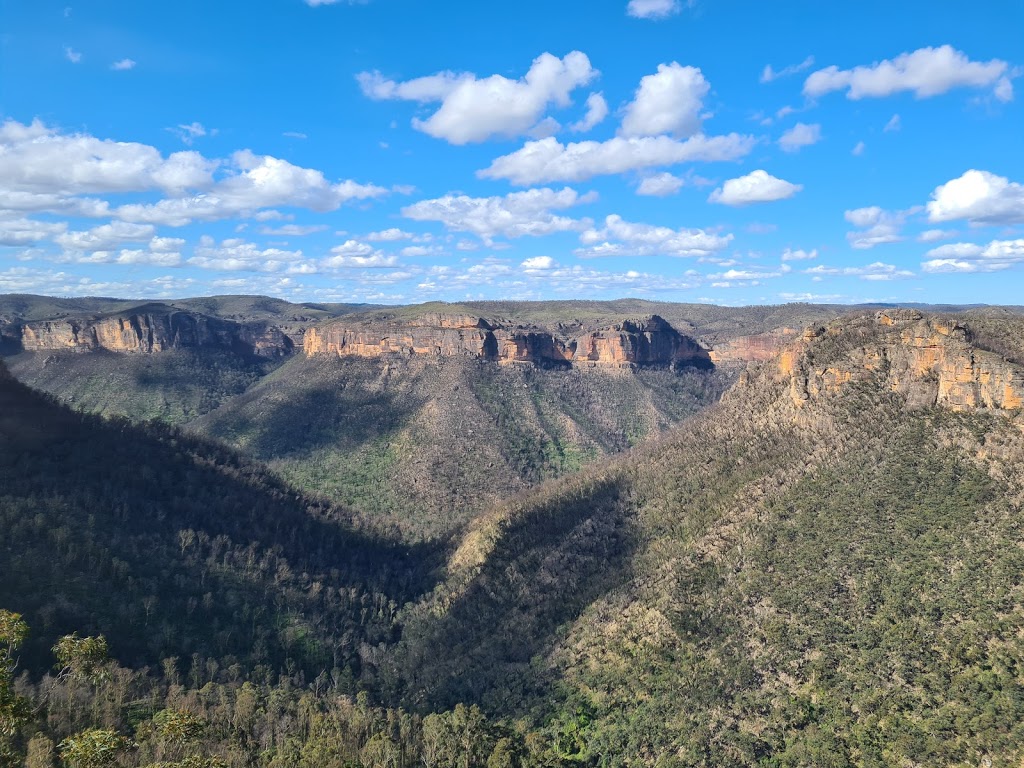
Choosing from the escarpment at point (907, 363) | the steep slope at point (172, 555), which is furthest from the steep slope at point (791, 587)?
the steep slope at point (172, 555)

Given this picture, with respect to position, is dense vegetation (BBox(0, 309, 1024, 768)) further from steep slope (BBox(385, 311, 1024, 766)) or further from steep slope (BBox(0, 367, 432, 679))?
steep slope (BBox(0, 367, 432, 679))

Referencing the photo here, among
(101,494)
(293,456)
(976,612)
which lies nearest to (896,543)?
(976,612)

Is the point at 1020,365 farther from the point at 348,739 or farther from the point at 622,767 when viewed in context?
the point at 348,739

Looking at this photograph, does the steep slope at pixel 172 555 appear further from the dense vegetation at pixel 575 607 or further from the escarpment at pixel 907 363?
the escarpment at pixel 907 363

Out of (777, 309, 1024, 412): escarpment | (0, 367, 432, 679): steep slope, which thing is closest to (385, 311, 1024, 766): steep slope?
(777, 309, 1024, 412): escarpment

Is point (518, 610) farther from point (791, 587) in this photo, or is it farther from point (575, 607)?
point (791, 587)

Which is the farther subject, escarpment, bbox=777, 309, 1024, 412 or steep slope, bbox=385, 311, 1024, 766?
escarpment, bbox=777, 309, 1024, 412

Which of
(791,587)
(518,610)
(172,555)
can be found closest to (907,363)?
(791,587)
